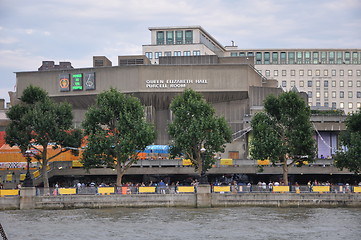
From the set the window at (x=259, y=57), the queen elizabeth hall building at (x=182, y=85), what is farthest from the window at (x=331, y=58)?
the queen elizabeth hall building at (x=182, y=85)

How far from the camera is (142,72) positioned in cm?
10262

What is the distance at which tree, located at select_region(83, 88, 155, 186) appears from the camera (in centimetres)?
7469

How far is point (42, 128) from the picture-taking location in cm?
7625

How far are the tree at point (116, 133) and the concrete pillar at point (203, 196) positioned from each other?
11642 millimetres

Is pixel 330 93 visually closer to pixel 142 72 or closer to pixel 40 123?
pixel 142 72

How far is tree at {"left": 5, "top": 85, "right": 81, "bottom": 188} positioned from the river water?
14098 mm

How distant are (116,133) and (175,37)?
252 feet

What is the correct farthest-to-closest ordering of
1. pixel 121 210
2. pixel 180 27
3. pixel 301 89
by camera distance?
1. pixel 301 89
2. pixel 180 27
3. pixel 121 210

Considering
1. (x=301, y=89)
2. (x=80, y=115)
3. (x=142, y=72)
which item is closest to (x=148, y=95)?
(x=142, y=72)

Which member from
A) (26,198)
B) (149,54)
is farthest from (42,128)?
(149,54)

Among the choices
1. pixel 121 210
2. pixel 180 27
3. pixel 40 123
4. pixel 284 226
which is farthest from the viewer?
pixel 180 27

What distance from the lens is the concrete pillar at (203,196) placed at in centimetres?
6594

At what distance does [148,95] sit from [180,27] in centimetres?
5003

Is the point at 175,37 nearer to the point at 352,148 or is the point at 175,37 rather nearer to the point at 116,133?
the point at 116,133
